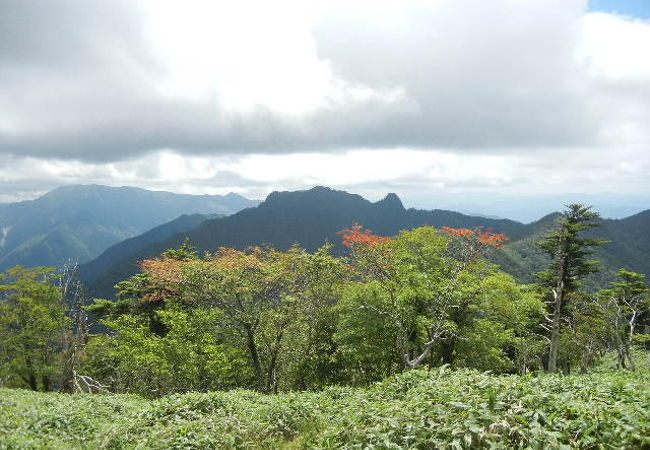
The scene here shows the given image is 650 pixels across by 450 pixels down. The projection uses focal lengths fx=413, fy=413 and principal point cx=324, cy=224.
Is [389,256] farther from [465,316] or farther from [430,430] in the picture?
[430,430]

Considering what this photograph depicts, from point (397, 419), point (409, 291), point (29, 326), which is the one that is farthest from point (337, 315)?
point (29, 326)

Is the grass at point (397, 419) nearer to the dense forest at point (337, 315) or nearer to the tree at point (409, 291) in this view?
the dense forest at point (337, 315)

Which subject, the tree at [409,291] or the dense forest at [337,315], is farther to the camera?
the dense forest at [337,315]

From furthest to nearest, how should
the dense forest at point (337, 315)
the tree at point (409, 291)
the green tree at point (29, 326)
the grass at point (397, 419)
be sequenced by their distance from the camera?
1. the green tree at point (29, 326)
2. the dense forest at point (337, 315)
3. the tree at point (409, 291)
4. the grass at point (397, 419)

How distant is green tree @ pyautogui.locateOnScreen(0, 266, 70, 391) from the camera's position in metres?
36.6

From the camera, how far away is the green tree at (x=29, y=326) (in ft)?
120

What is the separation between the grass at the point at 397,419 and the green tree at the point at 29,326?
25827 millimetres

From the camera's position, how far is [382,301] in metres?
23.4

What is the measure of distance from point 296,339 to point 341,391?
14.5 meters

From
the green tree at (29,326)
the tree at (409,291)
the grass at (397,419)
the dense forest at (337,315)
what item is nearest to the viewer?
the grass at (397,419)

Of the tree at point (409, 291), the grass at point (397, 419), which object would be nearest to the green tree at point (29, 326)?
the grass at point (397, 419)

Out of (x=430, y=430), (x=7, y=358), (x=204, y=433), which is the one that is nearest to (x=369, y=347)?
(x=204, y=433)

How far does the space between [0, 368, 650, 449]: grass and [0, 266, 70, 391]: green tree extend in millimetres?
25827

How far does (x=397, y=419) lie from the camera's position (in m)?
7.52
